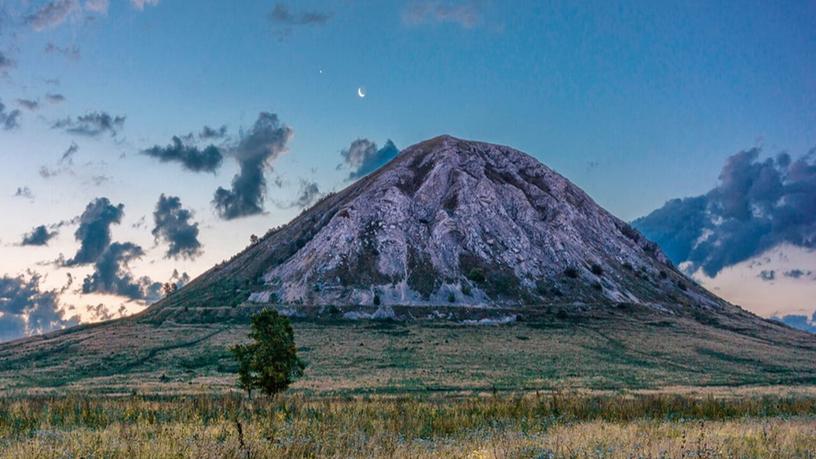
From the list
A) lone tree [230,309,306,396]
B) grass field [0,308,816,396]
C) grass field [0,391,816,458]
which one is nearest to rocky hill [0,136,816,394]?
grass field [0,308,816,396]

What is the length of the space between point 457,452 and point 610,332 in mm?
117204

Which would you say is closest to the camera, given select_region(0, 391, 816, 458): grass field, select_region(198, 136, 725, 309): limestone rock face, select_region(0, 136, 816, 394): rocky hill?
select_region(0, 391, 816, 458): grass field

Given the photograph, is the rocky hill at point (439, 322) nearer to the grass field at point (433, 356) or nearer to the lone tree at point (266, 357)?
the grass field at point (433, 356)

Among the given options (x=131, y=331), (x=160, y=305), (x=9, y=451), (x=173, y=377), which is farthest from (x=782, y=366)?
(x=160, y=305)

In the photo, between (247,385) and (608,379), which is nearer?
(247,385)

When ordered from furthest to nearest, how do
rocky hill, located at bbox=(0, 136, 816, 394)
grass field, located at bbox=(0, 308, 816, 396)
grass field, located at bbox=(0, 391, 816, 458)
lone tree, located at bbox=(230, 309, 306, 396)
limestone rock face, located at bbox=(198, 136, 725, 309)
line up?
limestone rock face, located at bbox=(198, 136, 725, 309) → rocky hill, located at bbox=(0, 136, 816, 394) → grass field, located at bbox=(0, 308, 816, 396) → lone tree, located at bbox=(230, 309, 306, 396) → grass field, located at bbox=(0, 391, 816, 458)

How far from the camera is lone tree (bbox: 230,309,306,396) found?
45031 millimetres

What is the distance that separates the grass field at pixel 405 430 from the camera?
13242 mm

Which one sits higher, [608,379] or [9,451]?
[9,451]

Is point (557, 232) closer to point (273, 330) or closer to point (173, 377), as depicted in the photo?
point (173, 377)

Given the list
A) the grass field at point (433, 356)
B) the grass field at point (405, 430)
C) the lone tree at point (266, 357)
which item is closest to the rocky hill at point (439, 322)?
the grass field at point (433, 356)

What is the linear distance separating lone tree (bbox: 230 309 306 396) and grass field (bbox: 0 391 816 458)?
20953 mm

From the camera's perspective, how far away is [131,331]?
122500mm

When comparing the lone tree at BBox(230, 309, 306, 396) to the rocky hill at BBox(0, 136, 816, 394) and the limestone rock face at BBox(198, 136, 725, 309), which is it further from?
the limestone rock face at BBox(198, 136, 725, 309)
